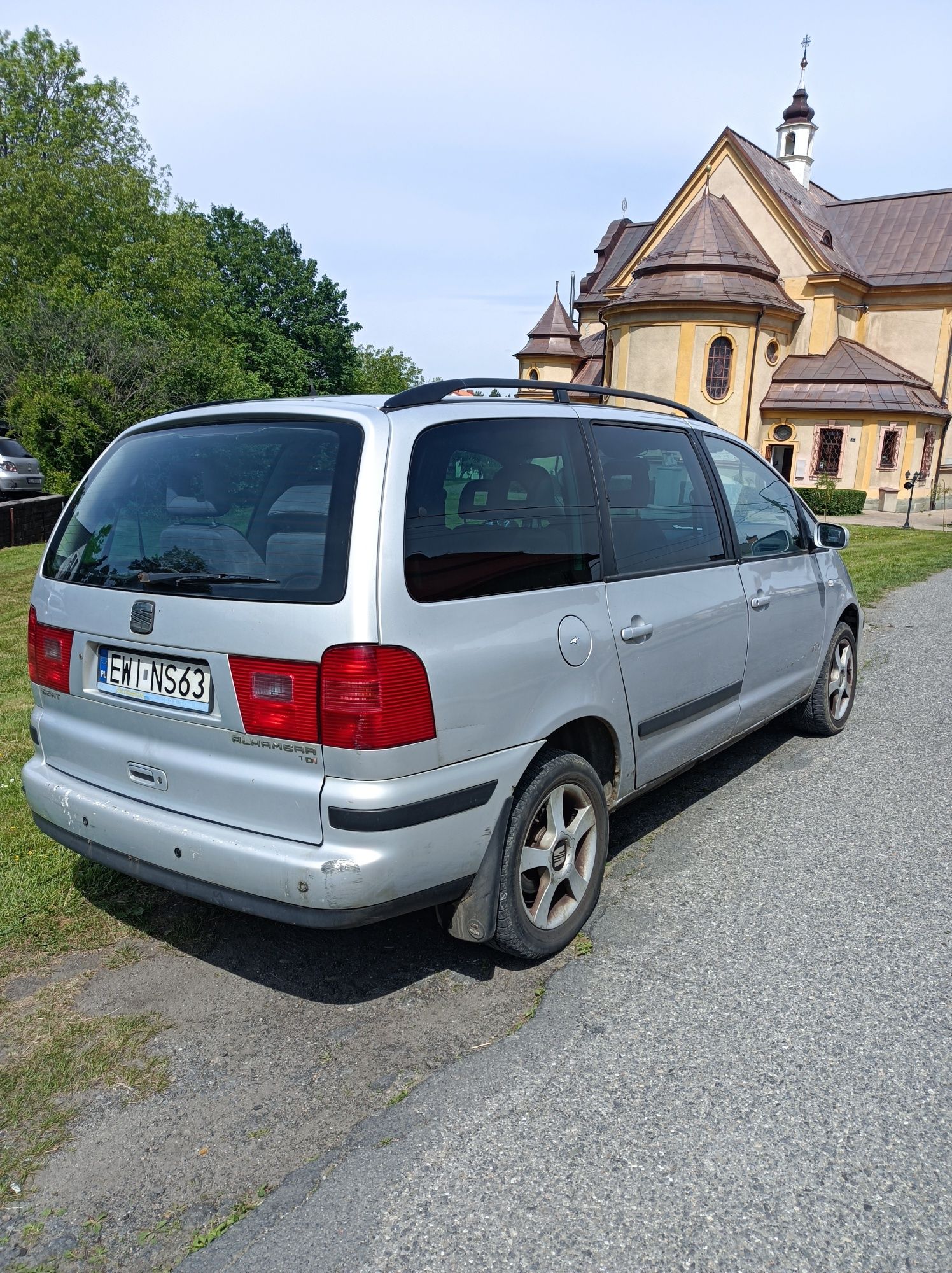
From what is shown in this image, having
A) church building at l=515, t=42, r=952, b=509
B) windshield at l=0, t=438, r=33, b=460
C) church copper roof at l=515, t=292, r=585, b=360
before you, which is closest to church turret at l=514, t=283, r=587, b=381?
church copper roof at l=515, t=292, r=585, b=360

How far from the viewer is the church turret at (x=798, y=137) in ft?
150

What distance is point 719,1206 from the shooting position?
225 cm

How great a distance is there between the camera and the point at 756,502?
497cm

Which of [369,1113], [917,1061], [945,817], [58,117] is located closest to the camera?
[369,1113]

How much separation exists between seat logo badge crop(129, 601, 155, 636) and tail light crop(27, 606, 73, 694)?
362mm

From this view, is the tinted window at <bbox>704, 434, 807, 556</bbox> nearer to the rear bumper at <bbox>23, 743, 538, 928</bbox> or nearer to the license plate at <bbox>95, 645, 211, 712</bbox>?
the rear bumper at <bbox>23, 743, 538, 928</bbox>

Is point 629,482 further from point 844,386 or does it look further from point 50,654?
point 844,386

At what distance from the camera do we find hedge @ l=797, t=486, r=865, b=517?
3325cm

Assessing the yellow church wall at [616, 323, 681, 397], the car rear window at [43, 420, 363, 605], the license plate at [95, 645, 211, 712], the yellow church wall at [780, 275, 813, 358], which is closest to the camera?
the car rear window at [43, 420, 363, 605]

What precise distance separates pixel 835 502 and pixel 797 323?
28.8ft

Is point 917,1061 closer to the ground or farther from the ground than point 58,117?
closer to the ground

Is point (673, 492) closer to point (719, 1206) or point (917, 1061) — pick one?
point (917, 1061)

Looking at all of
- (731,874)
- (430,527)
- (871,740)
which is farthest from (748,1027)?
(871,740)

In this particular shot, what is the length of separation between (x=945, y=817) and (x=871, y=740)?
4.35 feet
